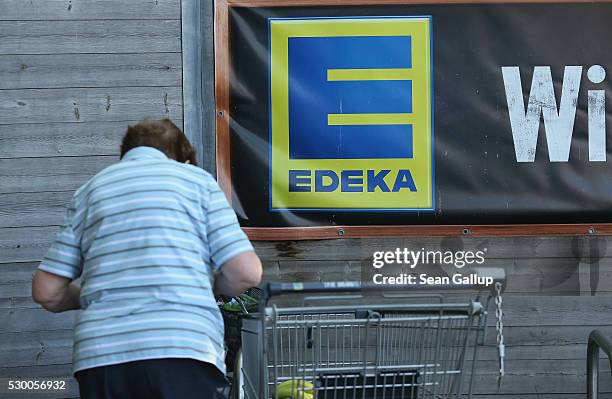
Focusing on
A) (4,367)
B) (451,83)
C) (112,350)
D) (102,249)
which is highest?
(451,83)

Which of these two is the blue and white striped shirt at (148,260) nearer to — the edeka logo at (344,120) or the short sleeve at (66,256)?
the short sleeve at (66,256)

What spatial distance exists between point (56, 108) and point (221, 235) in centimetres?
277

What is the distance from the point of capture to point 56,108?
18.2 feet

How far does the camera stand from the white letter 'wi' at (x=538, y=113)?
5605 millimetres

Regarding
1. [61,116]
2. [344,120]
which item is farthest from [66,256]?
[344,120]

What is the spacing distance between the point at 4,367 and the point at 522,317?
2.89 metres

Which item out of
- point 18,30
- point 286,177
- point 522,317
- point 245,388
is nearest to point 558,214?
point 522,317

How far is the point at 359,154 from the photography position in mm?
5539

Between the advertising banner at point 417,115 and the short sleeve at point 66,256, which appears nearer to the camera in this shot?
the short sleeve at point 66,256

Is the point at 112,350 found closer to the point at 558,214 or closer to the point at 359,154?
the point at 359,154

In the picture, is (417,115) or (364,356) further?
(417,115)

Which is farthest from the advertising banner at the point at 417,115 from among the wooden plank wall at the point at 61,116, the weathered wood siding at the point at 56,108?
the weathered wood siding at the point at 56,108

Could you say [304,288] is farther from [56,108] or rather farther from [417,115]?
[56,108]

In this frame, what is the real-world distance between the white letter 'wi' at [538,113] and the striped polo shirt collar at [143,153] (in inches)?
114
